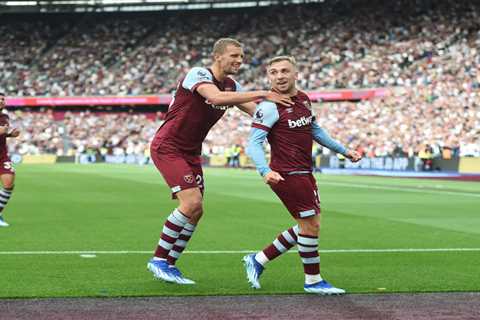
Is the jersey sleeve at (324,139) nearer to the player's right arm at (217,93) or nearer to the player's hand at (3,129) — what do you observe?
the player's right arm at (217,93)

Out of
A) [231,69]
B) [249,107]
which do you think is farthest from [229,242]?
[231,69]

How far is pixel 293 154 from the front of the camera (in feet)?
26.1

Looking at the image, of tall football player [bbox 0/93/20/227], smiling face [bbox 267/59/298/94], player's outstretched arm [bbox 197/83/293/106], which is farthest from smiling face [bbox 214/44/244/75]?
tall football player [bbox 0/93/20/227]

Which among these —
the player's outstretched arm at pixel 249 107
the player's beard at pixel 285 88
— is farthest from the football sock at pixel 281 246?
the player's beard at pixel 285 88

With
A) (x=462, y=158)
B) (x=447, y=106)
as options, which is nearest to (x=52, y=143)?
(x=447, y=106)

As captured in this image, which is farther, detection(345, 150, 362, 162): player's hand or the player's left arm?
detection(345, 150, 362, 162): player's hand

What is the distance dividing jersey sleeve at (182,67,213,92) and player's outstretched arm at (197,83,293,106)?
6 centimetres

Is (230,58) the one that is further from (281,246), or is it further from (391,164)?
(391,164)

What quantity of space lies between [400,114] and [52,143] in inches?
1312

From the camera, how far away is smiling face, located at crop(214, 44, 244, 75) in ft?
26.9

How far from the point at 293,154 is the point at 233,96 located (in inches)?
31.0

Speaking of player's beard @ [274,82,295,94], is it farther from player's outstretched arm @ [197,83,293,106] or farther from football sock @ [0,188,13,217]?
football sock @ [0,188,13,217]

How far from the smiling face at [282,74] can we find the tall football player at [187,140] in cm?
46

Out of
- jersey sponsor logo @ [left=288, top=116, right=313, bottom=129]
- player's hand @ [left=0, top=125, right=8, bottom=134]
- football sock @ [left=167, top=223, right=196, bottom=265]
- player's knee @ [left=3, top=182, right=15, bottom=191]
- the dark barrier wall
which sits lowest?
the dark barrier wall
